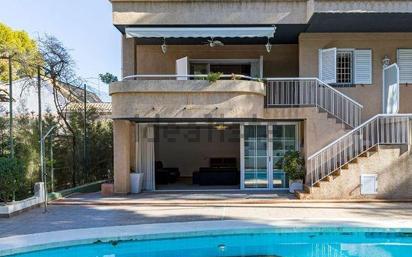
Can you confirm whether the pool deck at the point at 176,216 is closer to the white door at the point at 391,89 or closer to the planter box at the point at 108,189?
the planter box at the point at 108,189

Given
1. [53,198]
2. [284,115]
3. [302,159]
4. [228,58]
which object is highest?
[228,58]

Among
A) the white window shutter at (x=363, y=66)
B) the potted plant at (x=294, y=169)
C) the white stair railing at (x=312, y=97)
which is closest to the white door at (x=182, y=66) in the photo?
the white stair railing at (x=312, y=97)

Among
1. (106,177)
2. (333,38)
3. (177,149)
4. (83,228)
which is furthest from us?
(177,149)

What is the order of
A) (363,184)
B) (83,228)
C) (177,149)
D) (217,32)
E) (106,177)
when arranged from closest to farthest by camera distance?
(83,228)
(363,184)
(217,32)
(106,177)
(177,149)

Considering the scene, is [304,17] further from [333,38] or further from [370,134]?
[370,134]

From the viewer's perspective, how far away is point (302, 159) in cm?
2078

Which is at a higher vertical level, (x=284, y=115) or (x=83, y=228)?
(x=284, y=115)

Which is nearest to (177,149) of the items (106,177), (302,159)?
Result: (106,177)

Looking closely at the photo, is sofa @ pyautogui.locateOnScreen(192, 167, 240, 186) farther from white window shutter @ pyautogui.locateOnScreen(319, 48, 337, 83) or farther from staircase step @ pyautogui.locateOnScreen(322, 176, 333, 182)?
white window shutter @ pyautogui.locateOnScreen(319, 48, 337, 83)

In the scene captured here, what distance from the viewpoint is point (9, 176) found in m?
16.2

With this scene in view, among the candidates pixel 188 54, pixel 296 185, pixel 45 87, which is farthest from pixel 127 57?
pixel 296 185

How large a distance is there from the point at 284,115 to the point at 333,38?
4.65 metres

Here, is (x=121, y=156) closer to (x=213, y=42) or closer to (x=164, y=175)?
(x=164, y=175)

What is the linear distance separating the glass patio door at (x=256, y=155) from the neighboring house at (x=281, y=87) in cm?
5
